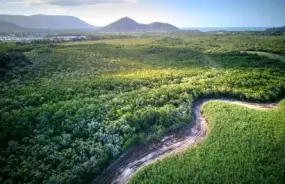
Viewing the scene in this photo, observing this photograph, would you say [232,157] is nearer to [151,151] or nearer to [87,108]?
[151,151]

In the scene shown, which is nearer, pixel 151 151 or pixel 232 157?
pixel 232 157

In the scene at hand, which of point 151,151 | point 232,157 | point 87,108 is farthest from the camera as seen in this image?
point 87,108

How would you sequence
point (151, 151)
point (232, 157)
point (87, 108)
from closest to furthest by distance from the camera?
point (232, 157), point (151, 151), point (87, 108)

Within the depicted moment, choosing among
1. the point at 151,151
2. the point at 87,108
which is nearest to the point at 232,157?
the point at 151,151

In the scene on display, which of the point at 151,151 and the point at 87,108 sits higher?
the point at 87,108

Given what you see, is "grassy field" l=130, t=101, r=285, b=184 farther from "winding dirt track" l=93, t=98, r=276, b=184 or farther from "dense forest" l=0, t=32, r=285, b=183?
"dense forest" l=0, t=32, r=285, b=183

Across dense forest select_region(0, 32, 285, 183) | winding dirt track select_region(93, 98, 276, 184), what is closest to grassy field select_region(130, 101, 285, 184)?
winding dirt track select_region(93, 98, 276, 184)

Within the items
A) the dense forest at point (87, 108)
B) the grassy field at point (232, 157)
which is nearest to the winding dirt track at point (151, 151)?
the dense forest at point (87, 108)
